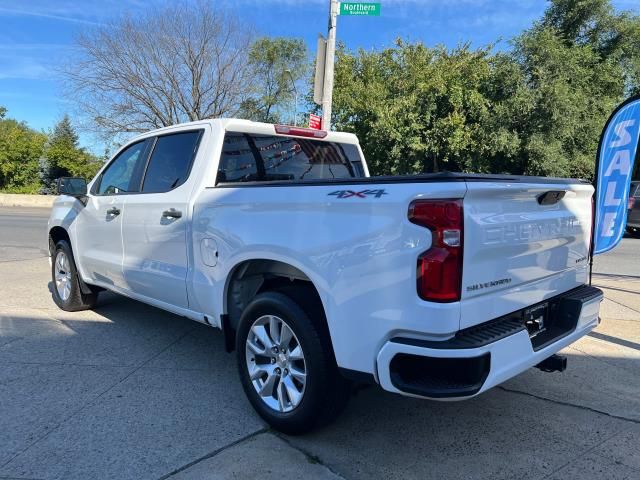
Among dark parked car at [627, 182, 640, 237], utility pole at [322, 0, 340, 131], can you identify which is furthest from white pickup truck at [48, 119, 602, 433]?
dark parked car at [627, 182, 640, 237]

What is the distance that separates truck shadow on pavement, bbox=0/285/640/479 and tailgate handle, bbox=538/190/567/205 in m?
1.42

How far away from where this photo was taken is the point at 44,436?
126 inches

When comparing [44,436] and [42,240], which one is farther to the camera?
[42,240]

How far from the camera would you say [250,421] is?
343 centimetres

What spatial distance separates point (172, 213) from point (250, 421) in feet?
5.36

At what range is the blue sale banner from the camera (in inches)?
196

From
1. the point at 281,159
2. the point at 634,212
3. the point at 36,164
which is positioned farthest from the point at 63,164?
the point at 281,159

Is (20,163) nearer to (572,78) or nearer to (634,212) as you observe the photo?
(572,78)

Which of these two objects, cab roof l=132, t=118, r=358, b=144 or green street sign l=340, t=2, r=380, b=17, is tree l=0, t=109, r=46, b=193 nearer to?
green street sign l=340, t=2, r=380, b=17

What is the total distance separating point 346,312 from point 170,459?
1301mm

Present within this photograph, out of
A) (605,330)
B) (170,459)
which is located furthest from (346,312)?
(605,330)

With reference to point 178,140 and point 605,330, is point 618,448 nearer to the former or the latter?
point 605,330

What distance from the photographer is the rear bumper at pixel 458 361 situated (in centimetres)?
247

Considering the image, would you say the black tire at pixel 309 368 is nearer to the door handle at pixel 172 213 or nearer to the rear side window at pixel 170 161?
the door handle at pixel 172 213
